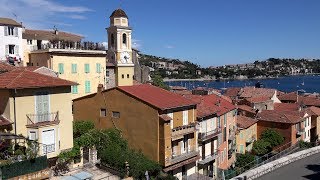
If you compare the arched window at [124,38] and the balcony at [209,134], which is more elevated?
the arched window at [124,38]

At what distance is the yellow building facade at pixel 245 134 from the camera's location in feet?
181

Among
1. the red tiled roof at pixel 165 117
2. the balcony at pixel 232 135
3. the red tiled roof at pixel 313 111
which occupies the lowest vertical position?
the balcony at pixel 232 135

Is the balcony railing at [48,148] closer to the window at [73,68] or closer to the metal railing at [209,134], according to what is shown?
the window at [73,68]

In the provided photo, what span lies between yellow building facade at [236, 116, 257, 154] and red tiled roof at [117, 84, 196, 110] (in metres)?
20.1

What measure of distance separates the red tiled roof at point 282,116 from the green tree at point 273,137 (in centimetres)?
223

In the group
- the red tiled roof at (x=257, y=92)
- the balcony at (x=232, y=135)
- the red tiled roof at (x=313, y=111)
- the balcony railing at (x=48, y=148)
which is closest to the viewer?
the balcony railing at (x=48, y=148)

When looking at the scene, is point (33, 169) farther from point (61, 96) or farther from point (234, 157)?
point (234, 157)

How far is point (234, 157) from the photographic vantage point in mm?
51750

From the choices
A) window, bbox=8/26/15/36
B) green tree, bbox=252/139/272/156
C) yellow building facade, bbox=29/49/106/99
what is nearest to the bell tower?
yellow building facade, bbox=29/49/106/99

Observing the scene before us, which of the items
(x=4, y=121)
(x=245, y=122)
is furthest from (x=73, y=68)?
(x=245, y=122)

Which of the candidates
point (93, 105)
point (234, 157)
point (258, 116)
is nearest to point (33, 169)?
point (93, 105)

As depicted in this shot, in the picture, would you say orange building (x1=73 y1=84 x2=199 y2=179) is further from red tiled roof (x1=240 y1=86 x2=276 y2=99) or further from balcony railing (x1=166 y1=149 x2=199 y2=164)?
red tiled roof (x1=240 y1=86 x2=276 y2=99)

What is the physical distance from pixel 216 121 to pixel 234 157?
11122 mm

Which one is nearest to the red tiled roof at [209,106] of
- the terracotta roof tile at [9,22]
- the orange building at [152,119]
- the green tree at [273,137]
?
the orange building at [152,119]
